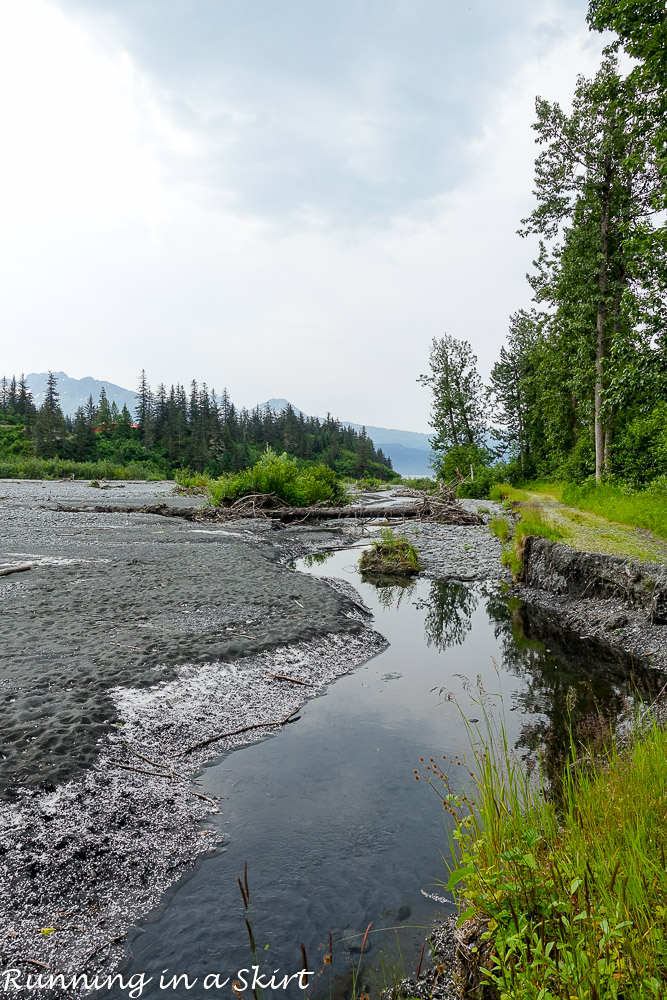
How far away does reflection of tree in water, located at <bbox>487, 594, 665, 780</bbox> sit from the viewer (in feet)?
17.1

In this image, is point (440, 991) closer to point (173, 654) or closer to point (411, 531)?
point (173, 654)

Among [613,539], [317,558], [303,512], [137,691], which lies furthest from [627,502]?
[137,691]

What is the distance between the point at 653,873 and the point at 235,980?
2.22 m

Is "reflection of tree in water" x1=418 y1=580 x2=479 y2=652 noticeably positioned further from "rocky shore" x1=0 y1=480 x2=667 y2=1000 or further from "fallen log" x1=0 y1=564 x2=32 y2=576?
"fallen log" x1=0 y1=564 x2=32 y2=576

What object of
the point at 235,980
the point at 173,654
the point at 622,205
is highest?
the point at 622,205

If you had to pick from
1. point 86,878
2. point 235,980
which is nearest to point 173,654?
point 86,878

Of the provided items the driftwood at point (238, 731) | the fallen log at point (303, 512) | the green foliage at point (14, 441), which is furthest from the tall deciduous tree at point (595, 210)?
the green foliage at point (14, 441)

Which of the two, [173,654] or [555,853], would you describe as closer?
[555,853]

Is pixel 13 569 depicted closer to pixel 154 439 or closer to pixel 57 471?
pixel 57 471

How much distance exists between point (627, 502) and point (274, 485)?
14.6 m

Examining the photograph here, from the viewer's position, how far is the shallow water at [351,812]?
9.80 ft

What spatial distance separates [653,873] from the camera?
2367mm

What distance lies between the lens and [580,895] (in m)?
2.29

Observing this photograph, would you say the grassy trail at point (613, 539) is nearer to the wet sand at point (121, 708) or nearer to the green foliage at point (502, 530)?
the green foliage at point (502, 530)
